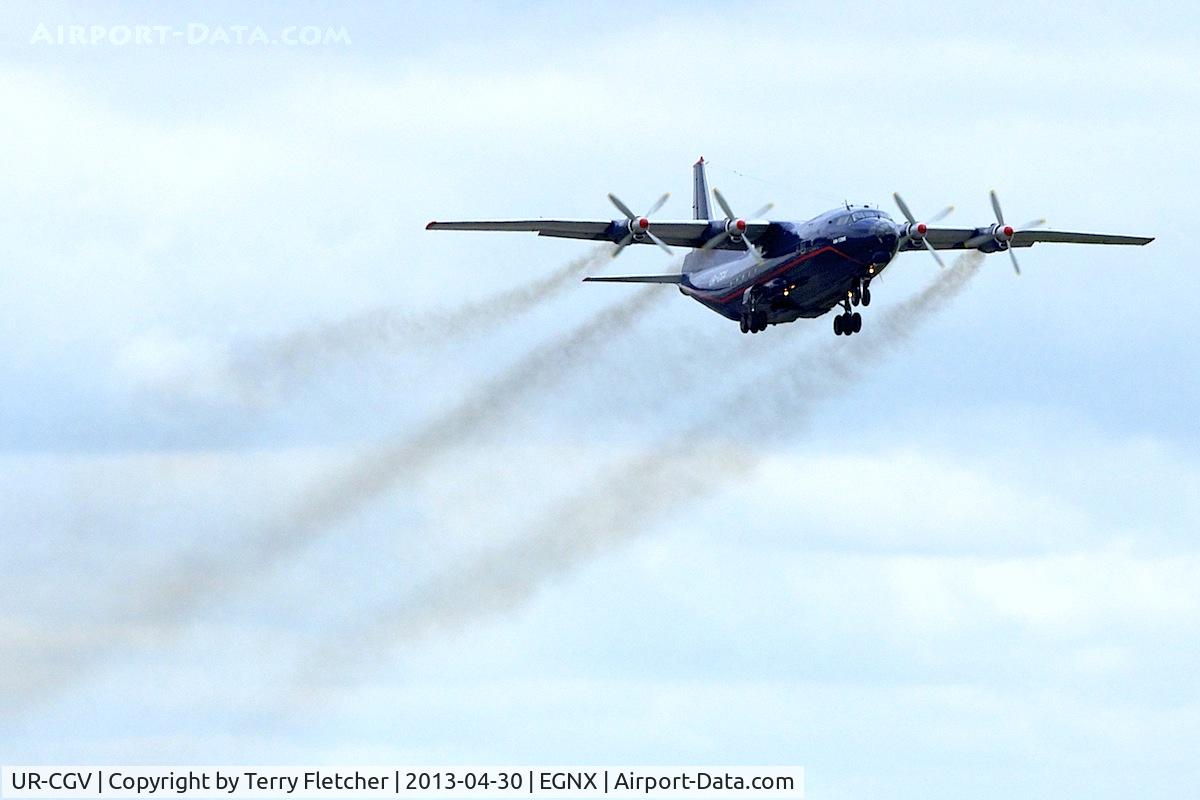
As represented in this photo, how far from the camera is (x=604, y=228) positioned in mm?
96250

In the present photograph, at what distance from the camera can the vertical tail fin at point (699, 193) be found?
116500 millimetres

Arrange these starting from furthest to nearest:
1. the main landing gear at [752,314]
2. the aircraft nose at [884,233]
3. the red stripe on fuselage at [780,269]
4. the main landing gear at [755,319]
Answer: the main landing gear at [755,319]
the main landing gear at [752,314]
the red stripe on fuselage at [780,269]
the aircraft nose at [884,233]

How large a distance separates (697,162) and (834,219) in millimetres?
23260

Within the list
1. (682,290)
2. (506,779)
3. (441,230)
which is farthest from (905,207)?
(506,779)

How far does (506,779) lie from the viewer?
3268 inches

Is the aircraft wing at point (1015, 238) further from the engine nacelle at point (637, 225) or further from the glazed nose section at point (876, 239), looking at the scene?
the engine nacelle at point (637, 225)

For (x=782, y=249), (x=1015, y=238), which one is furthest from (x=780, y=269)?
(x=1015, y=238)

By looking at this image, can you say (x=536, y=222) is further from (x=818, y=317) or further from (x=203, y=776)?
(x=203, y=776)

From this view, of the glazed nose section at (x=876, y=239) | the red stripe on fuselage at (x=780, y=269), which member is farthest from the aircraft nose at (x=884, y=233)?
the red stripe on fuselage at (x=780, y=269)

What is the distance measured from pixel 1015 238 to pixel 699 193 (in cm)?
1714

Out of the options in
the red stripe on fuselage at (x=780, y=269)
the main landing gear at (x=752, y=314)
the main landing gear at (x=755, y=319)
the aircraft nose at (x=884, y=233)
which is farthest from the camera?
the main landing gear at (x=755, y=319)

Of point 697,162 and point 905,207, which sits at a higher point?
point 697,162

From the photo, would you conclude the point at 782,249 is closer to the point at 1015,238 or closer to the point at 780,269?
the point at 780,269

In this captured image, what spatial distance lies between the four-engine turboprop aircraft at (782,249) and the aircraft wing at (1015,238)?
6 centimetres
